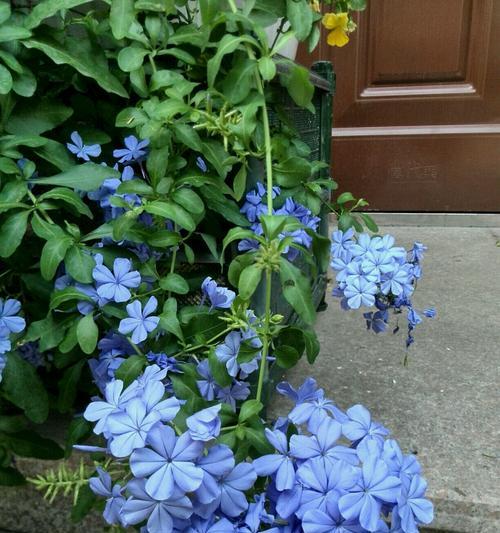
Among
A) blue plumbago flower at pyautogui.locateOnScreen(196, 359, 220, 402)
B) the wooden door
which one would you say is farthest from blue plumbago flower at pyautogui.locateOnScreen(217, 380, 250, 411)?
the wooden door

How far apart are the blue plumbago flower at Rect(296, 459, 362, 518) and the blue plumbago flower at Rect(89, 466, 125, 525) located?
7.9 inches

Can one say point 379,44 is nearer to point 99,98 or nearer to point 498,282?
point 498,282

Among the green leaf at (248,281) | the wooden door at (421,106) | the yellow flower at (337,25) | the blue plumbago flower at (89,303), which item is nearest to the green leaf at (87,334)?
the blue plumbago flower at (89,303)

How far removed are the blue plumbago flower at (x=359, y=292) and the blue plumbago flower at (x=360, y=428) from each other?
213mm

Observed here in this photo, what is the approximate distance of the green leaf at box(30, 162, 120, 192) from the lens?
0.83 metres

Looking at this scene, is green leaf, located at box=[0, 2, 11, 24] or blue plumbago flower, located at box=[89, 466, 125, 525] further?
green leaf, located at box=[0, 2, 11, 24]

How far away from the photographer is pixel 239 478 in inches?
24.4

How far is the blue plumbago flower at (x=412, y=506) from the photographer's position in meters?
0.60

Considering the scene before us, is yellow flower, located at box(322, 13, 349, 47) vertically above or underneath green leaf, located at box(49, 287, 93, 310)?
above

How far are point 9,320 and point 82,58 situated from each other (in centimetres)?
42

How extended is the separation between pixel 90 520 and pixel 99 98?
75 cm

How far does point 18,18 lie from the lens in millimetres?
860

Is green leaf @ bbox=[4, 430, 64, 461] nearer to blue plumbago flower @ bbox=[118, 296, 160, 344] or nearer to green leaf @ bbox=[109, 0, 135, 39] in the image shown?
blue plumbago flower @ bbox=[118, 296, 160, 344]

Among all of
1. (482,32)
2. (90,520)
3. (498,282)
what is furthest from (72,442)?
(482,32)
